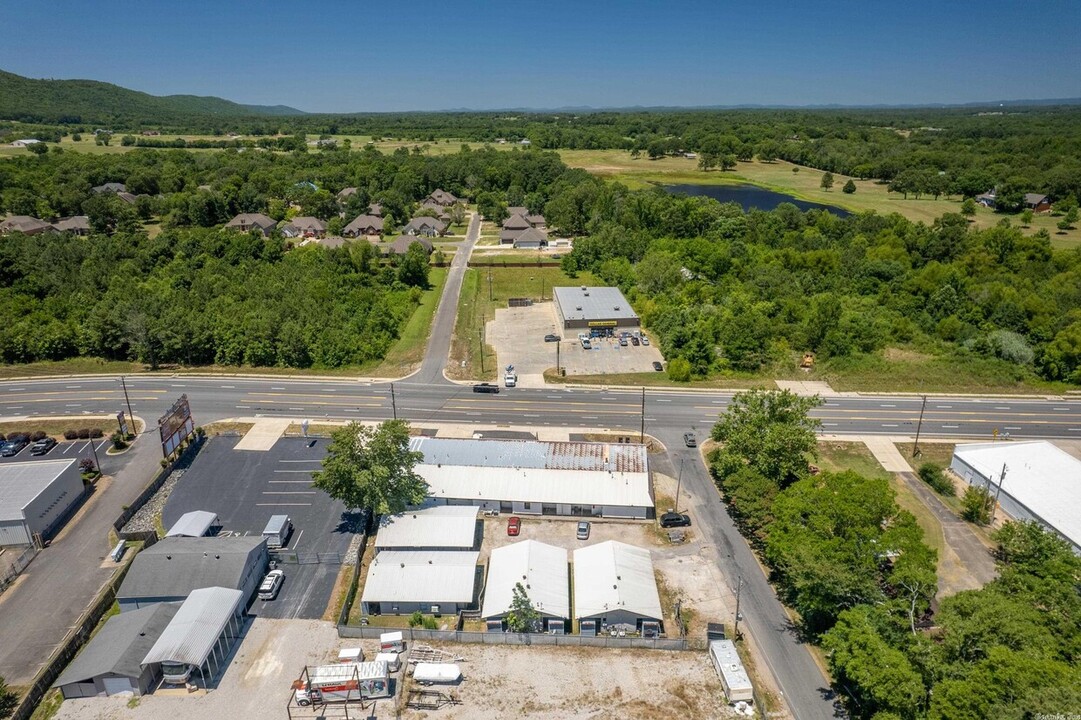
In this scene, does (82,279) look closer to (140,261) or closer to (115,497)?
(140,261)

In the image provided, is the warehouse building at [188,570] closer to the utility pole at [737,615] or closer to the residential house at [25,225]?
the utility pole at [737,615]

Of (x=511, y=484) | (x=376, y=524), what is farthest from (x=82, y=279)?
(x=511, y=484)

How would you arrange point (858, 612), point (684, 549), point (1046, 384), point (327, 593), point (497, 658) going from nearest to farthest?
point (858, 612), point (497, 658), point (327, 593), point (684, 549), point (1046, 384)

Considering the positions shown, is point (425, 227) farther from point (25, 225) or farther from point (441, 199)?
point (25, 225)

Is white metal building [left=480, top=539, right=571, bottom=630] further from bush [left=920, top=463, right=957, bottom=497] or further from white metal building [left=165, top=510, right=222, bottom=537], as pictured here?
bush [left=920, top=463, right=957, bottom=497]

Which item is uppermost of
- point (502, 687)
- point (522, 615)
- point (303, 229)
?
point (303, 229)

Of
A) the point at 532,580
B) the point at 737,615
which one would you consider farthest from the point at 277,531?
the point at 737,615
